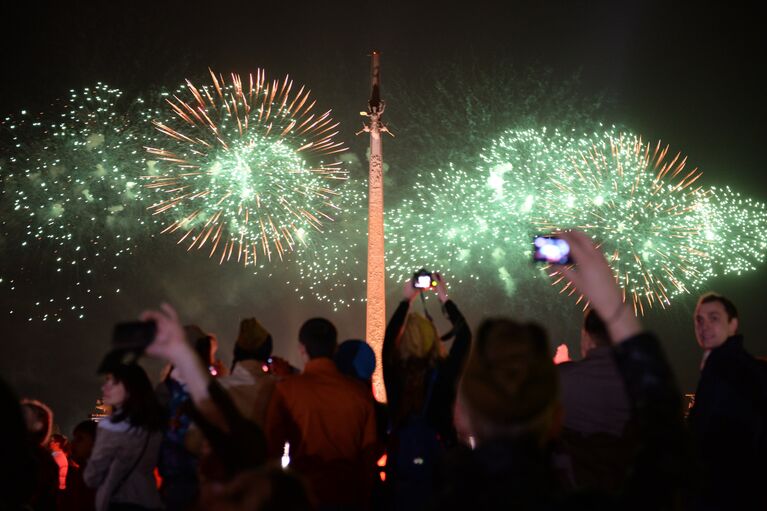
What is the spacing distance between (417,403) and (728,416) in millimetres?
2553

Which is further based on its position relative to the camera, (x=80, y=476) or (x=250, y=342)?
(x=80, y=476)

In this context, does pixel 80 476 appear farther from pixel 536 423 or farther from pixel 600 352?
pixel 536 423

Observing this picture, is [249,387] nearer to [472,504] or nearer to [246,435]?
[246,435]

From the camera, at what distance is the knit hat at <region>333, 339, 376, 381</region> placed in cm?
660

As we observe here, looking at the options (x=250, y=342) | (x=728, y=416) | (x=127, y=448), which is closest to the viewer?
(x=728, y=416)

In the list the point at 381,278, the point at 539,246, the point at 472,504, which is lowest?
the point at 472,504

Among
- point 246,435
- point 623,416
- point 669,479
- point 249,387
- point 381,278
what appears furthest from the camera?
point 381,278

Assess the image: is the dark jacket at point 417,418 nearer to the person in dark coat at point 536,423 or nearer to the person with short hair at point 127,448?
the person with short hair at point 127,448

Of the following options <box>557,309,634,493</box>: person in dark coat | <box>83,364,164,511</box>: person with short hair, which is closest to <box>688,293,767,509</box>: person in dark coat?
<box>557,309,634,493</box>: person in dark coat

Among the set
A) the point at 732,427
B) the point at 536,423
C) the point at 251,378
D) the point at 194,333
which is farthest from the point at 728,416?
the point at 194,333

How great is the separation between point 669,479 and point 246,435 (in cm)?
197

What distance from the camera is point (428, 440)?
5914 millimetres

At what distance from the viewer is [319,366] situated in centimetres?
545

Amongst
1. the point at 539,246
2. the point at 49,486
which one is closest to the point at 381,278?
the point at 49,486
